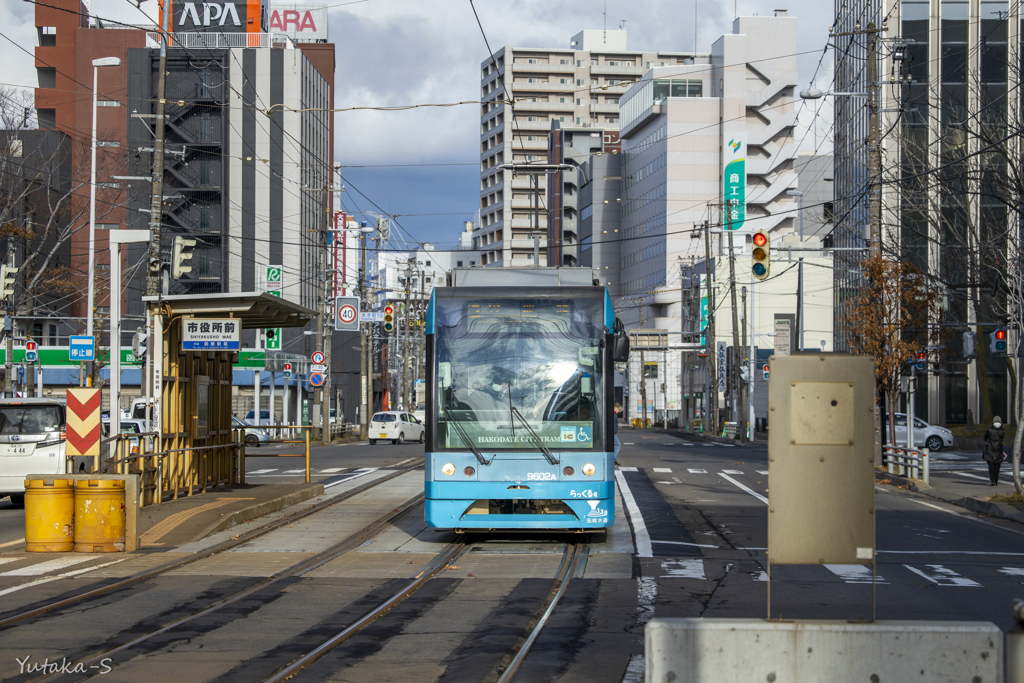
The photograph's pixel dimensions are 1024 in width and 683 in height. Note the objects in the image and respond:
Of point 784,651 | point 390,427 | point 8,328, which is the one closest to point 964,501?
point 784,651

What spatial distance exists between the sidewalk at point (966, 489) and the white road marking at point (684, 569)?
8490 millimetres

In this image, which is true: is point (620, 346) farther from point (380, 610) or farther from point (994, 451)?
point (994, 451)

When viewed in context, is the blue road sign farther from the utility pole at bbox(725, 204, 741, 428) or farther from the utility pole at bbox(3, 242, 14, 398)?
the utility pole at bbox(725, 204, 741, 428)

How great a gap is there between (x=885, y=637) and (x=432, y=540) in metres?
9.96

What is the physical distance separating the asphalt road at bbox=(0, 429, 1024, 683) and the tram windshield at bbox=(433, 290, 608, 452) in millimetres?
1536

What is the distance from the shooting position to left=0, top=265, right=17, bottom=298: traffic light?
3088cm

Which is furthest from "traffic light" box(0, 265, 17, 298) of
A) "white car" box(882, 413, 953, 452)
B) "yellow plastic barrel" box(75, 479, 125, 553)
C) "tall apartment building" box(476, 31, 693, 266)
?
"tall apartment building" box(476, 31, 693, 266)

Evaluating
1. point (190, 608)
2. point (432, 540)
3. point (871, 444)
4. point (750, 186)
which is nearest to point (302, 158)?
point (750, 186)

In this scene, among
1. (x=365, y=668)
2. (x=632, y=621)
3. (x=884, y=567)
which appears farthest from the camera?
(x=884, y=567)

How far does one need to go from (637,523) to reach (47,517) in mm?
8690

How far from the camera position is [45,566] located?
39.2ft

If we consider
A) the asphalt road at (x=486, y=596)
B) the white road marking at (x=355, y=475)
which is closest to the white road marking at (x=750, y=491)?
the asphalt road at (x=486, y=596)

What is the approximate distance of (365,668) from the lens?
→ 7.36 m

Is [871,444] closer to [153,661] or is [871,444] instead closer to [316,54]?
[153,661]
